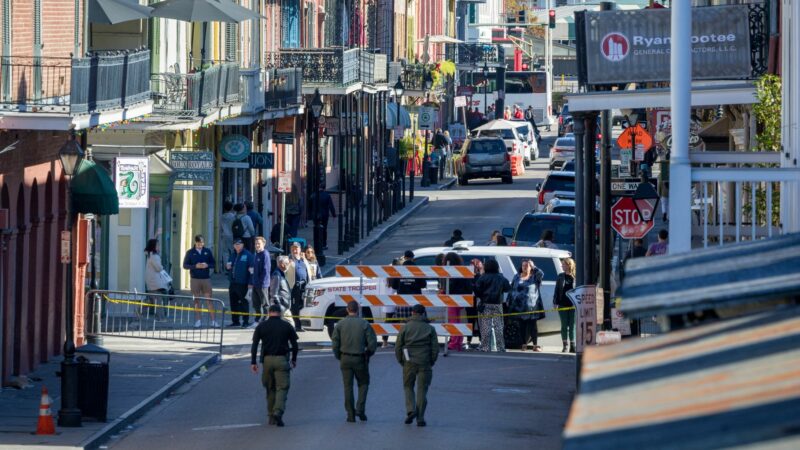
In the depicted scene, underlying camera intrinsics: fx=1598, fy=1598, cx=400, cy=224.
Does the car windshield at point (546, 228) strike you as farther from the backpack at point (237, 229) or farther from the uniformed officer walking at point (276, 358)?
the uniformed officer walking at point (276, 358)

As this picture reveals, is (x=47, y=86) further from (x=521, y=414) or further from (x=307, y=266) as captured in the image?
(x=521, y=414)

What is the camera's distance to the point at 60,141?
25.6 m

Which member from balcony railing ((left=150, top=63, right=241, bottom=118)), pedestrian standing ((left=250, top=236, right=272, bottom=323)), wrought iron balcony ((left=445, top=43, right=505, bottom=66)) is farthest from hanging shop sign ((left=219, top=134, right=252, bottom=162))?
wrought iron balcony ((left=445, top=43, right=505, bottom=66))

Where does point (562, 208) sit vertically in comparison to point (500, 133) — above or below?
below

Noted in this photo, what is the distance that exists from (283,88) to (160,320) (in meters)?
15.8

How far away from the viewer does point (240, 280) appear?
29.5 m

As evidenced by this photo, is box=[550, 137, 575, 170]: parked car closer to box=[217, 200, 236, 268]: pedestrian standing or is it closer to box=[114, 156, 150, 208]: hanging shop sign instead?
box=[217, 200, 236, 268]: pedestrian standing

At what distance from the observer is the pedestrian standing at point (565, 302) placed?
25.6 meters

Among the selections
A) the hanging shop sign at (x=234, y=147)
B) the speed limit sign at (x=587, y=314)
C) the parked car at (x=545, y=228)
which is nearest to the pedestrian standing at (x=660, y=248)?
the speed limit sign at (x=587, y=314)

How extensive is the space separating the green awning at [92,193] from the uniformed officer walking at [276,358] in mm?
6458

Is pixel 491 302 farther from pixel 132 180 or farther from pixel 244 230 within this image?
pixel 244 230

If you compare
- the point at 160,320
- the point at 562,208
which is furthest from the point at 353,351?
the point at 562,208

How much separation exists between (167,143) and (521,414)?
16.8 metres

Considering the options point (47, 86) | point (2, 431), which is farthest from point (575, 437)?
point (47, 86)
